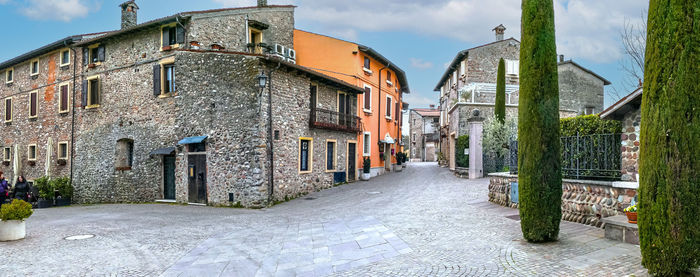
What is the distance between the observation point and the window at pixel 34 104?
2298cm

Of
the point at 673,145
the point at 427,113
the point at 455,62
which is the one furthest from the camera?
the point at 427,113

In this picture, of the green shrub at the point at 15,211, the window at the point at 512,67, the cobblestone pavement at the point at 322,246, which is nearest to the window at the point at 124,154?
the cobblestone pavement at the point at 322,246

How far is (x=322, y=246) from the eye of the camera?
752cm

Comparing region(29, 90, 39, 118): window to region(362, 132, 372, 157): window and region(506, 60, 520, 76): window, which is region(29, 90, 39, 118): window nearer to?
region(362, 132, 372, 157): window

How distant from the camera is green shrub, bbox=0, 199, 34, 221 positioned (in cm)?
806

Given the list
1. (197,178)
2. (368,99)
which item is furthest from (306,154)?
(368,99)

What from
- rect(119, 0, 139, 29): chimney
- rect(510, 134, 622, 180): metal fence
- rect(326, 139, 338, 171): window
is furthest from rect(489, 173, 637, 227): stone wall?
rect(119, 0, 139, 29): chimney

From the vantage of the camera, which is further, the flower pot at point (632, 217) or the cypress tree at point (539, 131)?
the cypress tree at point (539, 131)

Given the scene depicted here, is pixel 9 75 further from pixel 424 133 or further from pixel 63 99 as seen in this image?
Answer: pixel 424 133

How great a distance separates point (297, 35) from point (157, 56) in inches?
292

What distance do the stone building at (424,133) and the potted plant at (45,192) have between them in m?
41.1

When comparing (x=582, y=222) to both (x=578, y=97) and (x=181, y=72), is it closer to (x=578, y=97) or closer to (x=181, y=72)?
(x=181, y=72)

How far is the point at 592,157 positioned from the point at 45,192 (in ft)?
80.3

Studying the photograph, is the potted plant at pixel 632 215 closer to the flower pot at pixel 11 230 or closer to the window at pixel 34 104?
the flower pot at pixel 11 230
